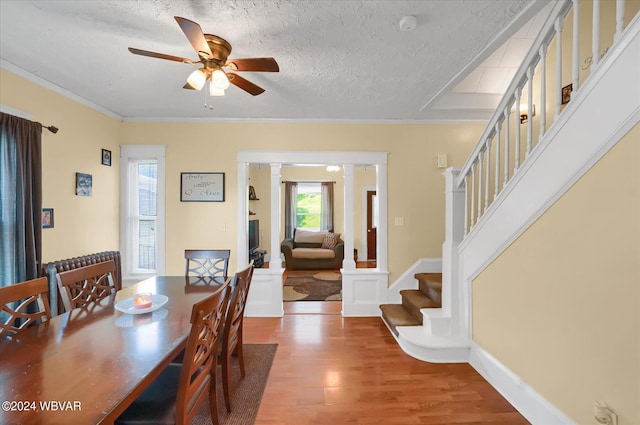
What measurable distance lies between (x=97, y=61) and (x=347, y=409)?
3.32 metres

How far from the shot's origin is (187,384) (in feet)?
3.98

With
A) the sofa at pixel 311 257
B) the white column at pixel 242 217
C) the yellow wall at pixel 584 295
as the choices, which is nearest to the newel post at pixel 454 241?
the yellow wall at pixel 584 295

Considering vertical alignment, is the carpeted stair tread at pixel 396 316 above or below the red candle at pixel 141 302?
below

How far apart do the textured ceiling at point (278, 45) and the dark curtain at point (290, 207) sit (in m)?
4.08

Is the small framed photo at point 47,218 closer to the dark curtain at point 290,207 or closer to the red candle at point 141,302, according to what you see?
the red candle at point 141,302

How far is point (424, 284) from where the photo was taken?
3252 millimetres

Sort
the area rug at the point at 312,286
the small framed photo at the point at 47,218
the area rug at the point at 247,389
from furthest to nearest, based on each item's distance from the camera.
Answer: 1. the area rug at the point at 312,286
2. the small framed photo at the point at 47,218
3. the area rug at the point at 247,389

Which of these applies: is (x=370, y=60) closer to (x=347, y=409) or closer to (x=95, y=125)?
(x=347, y=409)

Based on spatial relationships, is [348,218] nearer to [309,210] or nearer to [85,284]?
[85,284]

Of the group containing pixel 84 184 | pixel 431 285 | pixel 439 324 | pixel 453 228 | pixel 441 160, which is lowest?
pixel 439 324

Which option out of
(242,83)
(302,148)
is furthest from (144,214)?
(242,83)

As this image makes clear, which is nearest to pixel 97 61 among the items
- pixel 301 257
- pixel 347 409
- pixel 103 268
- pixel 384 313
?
pixel 103 268

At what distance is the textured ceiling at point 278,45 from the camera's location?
5.48 feet

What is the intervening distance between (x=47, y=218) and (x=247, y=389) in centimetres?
251
